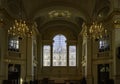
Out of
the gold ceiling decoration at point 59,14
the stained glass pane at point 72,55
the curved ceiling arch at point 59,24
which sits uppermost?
the gold ceiling decoration at point 59,14

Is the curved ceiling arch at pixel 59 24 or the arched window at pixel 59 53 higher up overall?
the curved ceiling arch at pixel 59 24

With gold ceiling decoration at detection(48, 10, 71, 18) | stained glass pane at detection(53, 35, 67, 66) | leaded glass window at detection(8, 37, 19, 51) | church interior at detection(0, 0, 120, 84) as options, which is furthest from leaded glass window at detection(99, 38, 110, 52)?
stained glass pane at detection(53, 35, 67, 66)

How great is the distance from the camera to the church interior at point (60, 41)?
2612 centimetres

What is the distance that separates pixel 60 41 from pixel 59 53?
1704mm

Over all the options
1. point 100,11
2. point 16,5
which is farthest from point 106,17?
point 16,5

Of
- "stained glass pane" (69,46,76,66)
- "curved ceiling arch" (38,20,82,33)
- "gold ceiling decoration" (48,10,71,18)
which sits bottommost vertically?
"stained glass pane" (69,46,76,66)

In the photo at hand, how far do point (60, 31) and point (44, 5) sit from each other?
1278cm

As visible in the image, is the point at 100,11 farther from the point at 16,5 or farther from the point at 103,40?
the point at 16,5

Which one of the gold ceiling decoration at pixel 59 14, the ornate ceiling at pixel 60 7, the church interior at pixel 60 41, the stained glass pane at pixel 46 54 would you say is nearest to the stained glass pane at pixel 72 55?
the church interior at pixel 60 41

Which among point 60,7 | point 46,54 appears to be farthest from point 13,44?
point 46,54

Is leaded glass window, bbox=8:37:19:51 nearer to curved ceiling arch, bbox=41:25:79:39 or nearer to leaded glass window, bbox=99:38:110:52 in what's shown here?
leaded glass window, bbox=99:38:110:52

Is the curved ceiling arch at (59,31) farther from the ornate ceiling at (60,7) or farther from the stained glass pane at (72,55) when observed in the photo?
the ornate ceiling at (60,7)

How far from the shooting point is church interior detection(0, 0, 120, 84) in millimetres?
26125

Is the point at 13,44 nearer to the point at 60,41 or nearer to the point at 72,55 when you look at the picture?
the point at 60,41
